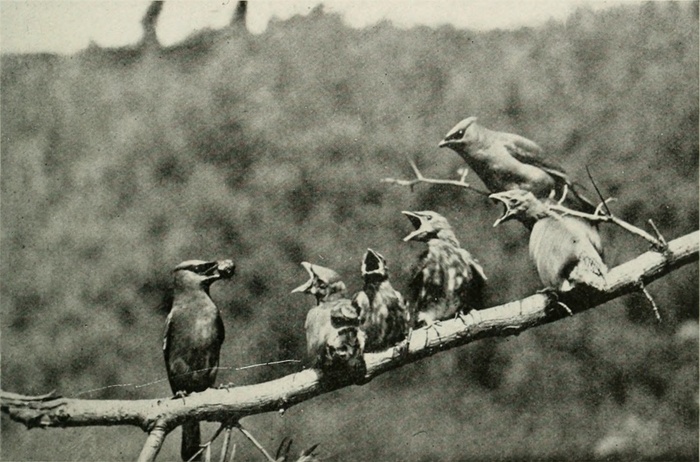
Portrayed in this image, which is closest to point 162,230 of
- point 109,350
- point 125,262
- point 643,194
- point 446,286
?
point 125,262

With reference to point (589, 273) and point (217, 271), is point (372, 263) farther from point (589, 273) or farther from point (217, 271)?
point (589, 273)

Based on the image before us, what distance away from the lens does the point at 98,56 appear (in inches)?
106

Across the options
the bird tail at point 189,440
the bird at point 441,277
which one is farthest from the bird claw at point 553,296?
the bird tail at point 189,440

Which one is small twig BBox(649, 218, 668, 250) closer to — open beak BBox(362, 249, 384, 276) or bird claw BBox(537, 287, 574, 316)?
bird claw BBox(537, 287, 574, 316)

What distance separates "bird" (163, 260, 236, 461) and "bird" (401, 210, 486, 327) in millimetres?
631

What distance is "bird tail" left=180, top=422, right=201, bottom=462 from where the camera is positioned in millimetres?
2562

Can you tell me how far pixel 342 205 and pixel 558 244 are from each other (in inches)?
27.0

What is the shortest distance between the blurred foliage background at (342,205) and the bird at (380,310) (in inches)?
1.9

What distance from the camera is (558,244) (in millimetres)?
2609

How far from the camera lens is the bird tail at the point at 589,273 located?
8.52ft

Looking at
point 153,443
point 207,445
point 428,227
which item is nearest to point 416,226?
point 428,227

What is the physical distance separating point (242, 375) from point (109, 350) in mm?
428

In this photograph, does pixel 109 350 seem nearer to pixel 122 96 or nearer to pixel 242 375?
pixel 242 375

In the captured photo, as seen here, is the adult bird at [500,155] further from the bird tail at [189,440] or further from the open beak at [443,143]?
the bird tail at [189,440]
